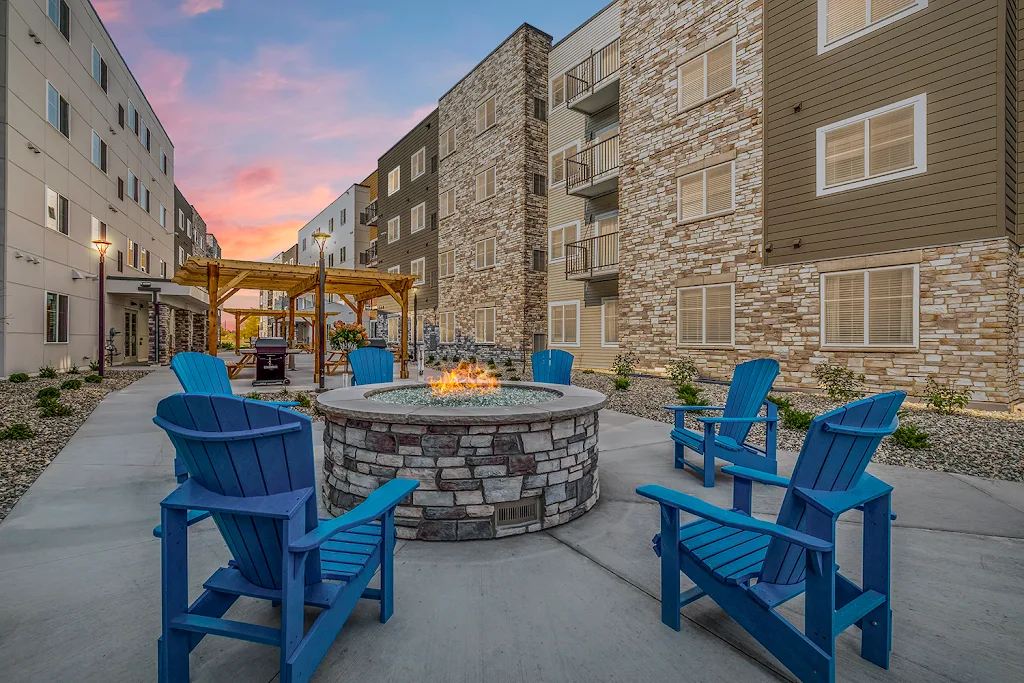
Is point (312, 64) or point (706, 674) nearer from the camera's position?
point (706, 674)

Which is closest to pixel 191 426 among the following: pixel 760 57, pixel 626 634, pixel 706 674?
pixel 626 634

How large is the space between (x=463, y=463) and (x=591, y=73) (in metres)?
15.8

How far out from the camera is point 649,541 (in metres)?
3.00

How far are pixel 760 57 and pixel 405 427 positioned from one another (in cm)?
1209

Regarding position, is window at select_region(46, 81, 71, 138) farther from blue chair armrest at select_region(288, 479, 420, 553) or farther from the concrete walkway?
blue chair armrest at select_region(288, 479, 420, 553)

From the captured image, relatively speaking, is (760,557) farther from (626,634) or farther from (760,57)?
(760,57)

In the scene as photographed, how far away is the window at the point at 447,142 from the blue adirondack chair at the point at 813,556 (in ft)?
71.9

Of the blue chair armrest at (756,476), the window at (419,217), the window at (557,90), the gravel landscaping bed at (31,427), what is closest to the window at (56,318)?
the gravel landscaping bed at (31,427)

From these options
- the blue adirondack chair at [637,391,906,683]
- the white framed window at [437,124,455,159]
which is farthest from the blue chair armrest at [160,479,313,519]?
the white framed window at [437,124,455,159]

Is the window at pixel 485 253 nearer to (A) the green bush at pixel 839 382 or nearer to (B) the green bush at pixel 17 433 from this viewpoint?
(A) the green bush at pixel 839 382

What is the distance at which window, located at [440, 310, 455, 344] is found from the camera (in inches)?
844

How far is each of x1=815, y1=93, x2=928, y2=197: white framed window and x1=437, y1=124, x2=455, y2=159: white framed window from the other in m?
16.0

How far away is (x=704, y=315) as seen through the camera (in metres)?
11.3

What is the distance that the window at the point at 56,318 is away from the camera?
1201cm
